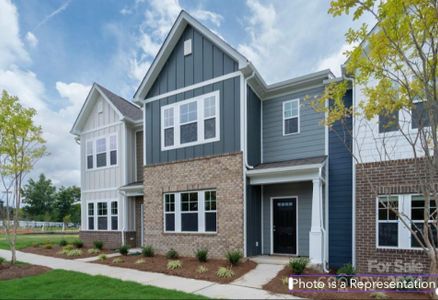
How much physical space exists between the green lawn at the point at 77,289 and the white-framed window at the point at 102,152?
7.52 meters

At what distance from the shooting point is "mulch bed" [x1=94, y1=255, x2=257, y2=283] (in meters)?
8.33

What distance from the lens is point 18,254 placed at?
531 inches

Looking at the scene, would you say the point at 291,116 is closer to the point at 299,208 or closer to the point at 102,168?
the point at 299,208

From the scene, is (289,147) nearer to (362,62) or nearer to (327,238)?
(327,238)

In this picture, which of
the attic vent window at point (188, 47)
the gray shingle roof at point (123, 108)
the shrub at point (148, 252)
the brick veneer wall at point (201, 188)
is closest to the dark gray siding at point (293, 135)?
the brick veneer wall at point (201, 188)

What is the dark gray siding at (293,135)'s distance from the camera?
10.3 metres

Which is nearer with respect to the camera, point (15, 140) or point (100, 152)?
point (15, 140)

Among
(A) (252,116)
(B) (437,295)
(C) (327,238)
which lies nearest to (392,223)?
(C) (327,238)

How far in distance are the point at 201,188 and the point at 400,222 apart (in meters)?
6.45

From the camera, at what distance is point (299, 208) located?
34.8ft

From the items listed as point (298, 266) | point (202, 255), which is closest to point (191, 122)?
point (202, 255)

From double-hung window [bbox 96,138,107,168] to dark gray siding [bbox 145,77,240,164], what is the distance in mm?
4038

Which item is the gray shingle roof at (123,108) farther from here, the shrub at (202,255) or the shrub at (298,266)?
the shrub at (298,266)

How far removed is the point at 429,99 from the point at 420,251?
441 centimetres
